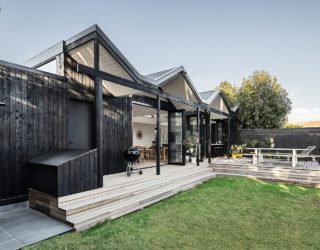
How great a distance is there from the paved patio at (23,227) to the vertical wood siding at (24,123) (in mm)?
477

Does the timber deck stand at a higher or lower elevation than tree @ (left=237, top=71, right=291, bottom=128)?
lower

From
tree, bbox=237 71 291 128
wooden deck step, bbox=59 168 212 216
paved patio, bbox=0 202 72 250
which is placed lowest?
paved patio, bbox=0 202 72 250

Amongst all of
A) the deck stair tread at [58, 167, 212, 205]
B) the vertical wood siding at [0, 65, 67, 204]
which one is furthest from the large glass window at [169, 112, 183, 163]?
the vertical wood siding at [0, 65, 67, 204]

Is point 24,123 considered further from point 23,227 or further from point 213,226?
point 213,226

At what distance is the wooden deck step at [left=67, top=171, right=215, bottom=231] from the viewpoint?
129 inches

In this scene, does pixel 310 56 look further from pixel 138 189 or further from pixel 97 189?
pixel 97 189

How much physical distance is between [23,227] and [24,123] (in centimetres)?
211

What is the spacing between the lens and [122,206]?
3941mm

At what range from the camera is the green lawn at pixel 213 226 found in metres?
2.85

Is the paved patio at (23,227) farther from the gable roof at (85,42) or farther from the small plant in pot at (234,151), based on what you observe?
the small plant in pot at (234,151)

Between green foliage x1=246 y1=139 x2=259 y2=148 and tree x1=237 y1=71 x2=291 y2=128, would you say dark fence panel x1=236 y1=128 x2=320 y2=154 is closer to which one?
green foliage x1=246 y1=139 x2=259 y2=148

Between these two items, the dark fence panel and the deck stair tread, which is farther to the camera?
the dark fence panel

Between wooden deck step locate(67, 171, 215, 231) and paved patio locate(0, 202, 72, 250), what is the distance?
21 cm

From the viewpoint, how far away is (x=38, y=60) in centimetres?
535
